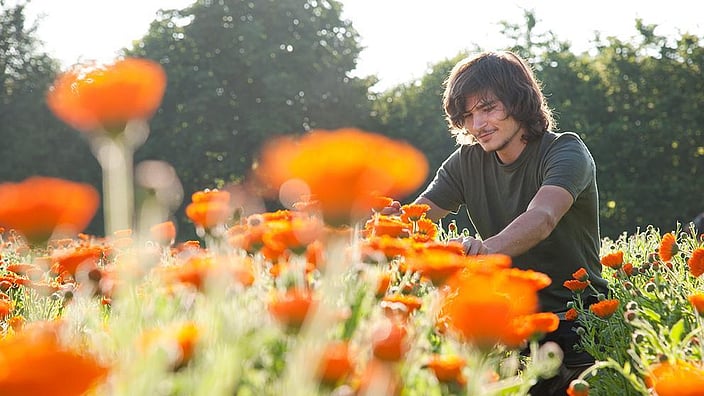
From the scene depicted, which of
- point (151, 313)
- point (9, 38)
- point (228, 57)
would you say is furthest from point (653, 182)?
point (151, 313)

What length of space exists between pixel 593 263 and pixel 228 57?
1964 cm

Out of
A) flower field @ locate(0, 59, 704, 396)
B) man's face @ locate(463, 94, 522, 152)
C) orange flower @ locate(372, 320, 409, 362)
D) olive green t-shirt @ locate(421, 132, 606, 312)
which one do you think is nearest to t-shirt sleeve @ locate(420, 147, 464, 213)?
olive green t-shirt @ locate(421, 132, 606, 312)

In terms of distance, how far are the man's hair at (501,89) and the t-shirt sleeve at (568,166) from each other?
18 cm

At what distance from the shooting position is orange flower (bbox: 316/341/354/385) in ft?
4.16

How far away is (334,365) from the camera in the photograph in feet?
4.16

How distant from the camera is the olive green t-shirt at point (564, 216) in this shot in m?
3.59

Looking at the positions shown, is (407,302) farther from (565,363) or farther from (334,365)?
(565,363)

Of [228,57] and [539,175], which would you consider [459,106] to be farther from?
[228,57]

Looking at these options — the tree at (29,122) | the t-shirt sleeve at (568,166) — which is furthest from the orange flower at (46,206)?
the tree at (29,122)

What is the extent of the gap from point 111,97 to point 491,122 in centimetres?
270

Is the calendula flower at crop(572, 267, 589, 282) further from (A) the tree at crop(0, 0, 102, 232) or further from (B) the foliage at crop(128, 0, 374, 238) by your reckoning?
(A) the tree at crop(0, 0, 102, 232)

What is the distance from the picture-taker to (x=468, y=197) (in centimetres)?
412

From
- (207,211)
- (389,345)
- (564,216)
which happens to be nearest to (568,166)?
(564,216)

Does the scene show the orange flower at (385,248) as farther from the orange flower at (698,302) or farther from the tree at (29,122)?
the tree at (29,122)
